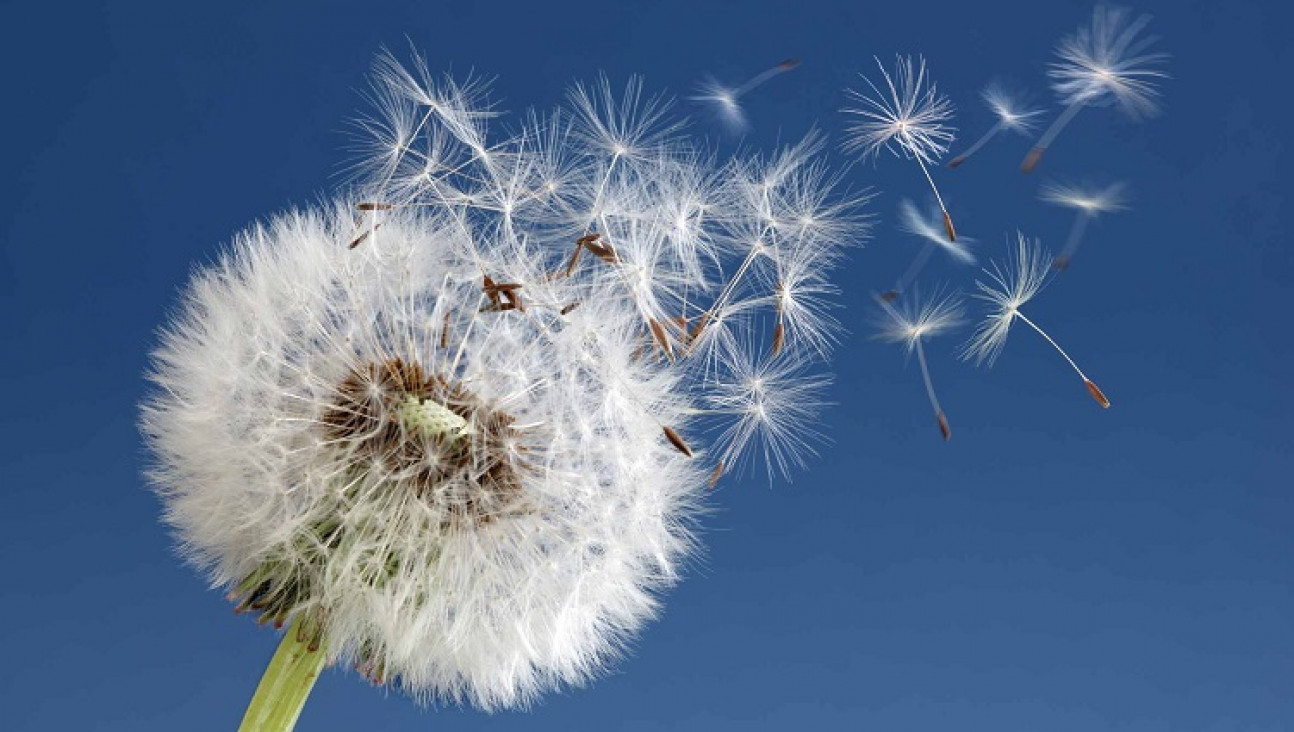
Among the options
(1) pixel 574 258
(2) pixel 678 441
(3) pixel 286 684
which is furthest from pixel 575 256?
(3) pixel 286 684

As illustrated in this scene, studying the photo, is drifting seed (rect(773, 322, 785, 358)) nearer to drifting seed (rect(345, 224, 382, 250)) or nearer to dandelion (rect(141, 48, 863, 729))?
dandelion (rect(141, 48, 863, 729))

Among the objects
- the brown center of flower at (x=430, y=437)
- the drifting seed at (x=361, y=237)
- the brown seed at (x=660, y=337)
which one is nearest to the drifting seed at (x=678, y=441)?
the brown seed at (x=660, y=337)

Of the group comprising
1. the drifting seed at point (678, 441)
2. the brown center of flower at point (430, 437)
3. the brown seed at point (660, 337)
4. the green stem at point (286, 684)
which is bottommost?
the green stem at point (286, 684)

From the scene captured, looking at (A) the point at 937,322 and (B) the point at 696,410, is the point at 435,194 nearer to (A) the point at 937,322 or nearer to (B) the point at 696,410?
(B) the point at 696,410

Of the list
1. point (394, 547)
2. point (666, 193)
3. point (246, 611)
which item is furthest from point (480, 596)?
point (666, 193)

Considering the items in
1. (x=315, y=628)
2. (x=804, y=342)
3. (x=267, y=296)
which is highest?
(x=804, y=342)

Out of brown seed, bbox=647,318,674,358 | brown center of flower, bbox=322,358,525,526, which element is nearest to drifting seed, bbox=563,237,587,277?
brown seed, bbox=647,318,674,358

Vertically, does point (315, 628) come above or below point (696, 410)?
below

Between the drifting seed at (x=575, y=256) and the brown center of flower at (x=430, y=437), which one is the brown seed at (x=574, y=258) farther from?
the brown center of flower at (x=430, y=437)

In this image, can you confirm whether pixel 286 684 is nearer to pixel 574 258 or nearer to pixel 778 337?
pixel 574 258
